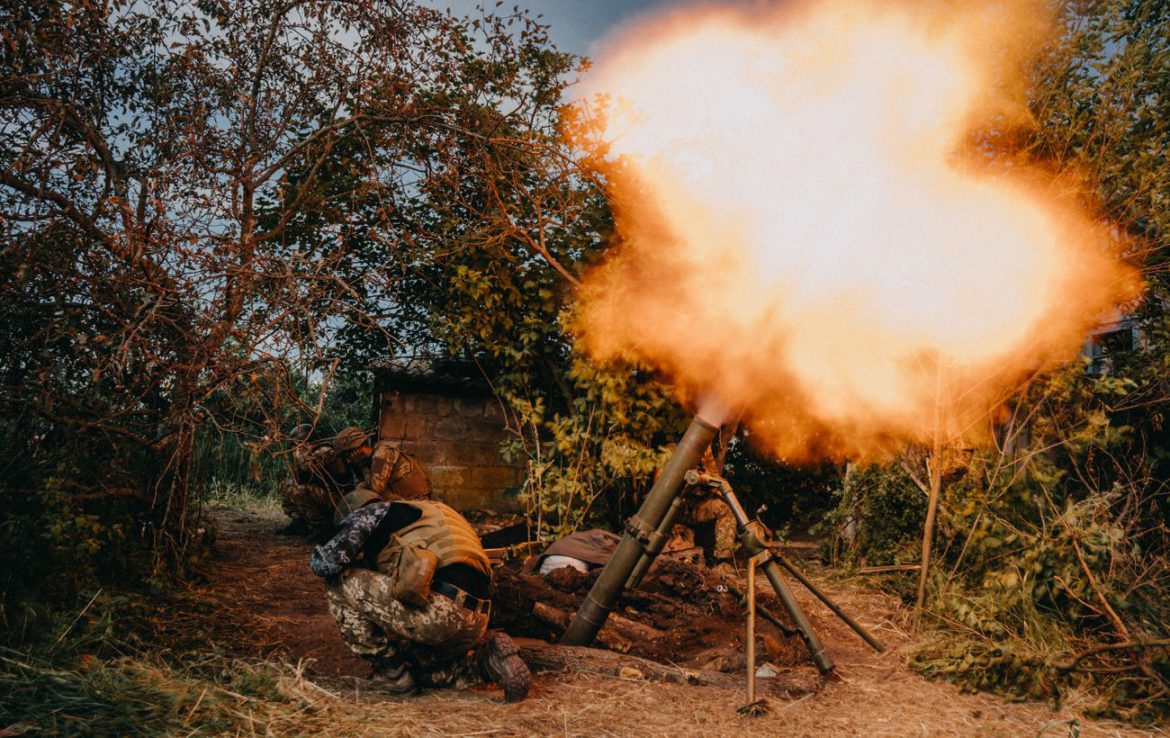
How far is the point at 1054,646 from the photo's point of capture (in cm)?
468

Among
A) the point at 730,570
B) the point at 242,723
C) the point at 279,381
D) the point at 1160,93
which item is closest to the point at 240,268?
the point at 279,381

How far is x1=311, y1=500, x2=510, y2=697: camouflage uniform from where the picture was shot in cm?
423

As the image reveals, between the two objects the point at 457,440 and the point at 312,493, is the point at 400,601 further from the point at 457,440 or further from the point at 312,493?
Result: the point at 457,440

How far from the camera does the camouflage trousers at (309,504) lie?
9008 millimetres

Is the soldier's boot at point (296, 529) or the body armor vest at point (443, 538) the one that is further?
the soldier's boot at point (296, 529)

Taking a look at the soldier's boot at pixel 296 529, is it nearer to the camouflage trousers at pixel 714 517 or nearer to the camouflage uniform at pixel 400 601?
the camouflage trousers at pixel 714 517

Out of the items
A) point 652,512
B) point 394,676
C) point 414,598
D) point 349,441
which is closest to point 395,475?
point 349,441

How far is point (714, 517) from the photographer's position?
834 centimetres

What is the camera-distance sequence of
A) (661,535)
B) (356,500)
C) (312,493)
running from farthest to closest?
1. (312,493)
2. (356,500)
3. (661,535)

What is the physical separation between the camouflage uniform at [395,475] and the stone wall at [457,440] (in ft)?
2.17

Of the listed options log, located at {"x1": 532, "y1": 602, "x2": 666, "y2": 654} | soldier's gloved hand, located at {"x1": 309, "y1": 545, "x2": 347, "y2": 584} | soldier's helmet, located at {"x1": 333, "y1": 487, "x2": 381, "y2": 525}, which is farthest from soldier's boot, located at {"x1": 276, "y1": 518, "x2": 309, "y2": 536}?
soldier's gloved hand, located at {"x1": 309, "y1": 545, "x2": 347, "y2": 584}

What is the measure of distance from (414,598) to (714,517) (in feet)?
16.1

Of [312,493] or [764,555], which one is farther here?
[312,493]

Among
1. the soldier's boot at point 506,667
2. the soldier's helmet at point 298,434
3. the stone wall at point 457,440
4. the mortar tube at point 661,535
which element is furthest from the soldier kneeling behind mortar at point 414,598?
the stone wall at point 457,440
